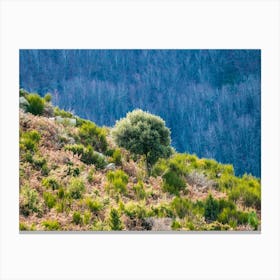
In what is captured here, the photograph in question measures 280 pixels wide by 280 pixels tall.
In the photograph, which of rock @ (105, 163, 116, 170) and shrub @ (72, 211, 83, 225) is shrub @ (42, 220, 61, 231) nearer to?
shrub @ (72, 211, 83, 225)

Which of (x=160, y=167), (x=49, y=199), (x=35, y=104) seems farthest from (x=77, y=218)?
(x=35, y=104)

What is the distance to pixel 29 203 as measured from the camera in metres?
8.13

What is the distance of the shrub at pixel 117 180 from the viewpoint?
331 inches

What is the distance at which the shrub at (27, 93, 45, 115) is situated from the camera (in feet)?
27.9

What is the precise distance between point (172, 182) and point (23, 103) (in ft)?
8.37

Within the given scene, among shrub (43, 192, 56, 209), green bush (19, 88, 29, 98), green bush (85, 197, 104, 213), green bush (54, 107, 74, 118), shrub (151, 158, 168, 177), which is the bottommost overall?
green bush (85, 197, 104, 213)

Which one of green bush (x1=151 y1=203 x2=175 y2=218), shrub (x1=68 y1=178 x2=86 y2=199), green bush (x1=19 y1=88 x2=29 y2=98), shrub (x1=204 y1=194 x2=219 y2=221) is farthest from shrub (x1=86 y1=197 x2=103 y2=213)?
green bush (x1=19 y1=88 x2=29 y2=98)

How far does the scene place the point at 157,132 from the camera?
854 cm

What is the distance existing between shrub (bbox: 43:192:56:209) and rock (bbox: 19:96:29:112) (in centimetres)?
138

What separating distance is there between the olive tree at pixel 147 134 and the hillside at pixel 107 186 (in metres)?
0.12

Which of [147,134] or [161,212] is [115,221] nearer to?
[161,212]
